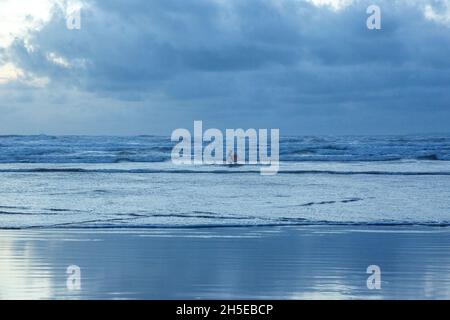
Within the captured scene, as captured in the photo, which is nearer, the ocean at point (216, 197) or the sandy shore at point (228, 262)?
the sandy shore at point (228, 262)

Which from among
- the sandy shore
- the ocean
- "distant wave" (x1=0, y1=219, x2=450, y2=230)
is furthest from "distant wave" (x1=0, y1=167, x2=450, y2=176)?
the sandy shore

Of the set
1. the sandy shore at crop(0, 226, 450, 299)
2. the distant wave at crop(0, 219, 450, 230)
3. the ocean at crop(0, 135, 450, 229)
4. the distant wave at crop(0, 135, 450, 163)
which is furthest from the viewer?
the distant wave at crop(0, 135, 450, 163)

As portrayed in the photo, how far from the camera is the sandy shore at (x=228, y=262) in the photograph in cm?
753

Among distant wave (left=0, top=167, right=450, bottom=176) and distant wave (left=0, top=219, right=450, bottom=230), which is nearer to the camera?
distant wave (left=0, top=219, right=450, bottom=230)

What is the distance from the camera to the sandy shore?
24.7ft

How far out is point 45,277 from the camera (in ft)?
26.8

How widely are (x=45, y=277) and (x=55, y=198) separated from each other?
885 cm

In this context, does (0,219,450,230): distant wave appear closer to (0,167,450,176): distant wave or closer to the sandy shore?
the sandy shore

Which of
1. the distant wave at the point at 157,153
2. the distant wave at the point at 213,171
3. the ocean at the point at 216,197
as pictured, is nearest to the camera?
the ocean at the point at 216,197

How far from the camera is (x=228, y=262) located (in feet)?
30.0

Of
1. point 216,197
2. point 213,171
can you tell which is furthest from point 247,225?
point 213,171

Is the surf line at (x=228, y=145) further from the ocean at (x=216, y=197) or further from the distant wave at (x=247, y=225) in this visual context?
the distant wave at (x=247, y=225)

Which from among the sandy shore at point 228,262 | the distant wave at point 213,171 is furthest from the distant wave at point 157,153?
the sandy shore at point 228,262
